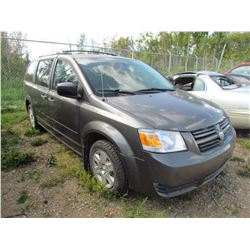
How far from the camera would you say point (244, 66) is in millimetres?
8008

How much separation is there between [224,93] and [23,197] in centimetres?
409

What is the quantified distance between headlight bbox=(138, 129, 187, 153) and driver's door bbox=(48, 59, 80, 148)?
1.14 m

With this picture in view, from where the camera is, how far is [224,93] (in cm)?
470

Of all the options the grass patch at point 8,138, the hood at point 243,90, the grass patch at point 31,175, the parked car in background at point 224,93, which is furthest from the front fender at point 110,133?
the hood at point 243,90

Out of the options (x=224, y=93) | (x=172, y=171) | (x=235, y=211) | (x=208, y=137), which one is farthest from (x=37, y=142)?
(x=224, y=93)

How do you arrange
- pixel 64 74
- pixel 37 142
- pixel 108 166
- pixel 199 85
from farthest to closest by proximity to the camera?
pixel 199 85, pixel 37 142, pixel 64 74, pixel 108 166

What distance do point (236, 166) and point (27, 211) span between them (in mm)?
2955

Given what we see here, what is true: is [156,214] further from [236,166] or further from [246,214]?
[236,166]

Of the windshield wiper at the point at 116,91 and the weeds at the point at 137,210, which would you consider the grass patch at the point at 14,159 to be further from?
the weeds at the point at 137,210

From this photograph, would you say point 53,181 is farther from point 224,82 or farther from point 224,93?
point 224,82

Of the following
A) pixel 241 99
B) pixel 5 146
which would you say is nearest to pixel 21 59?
pixel 5 146

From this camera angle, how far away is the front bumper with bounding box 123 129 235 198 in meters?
2.10

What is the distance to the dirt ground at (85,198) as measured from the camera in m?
2.45

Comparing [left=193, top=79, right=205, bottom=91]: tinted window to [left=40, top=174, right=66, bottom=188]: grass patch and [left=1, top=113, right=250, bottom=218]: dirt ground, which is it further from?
[left=40, top=174, right=66, bottom=188]: grass patch
